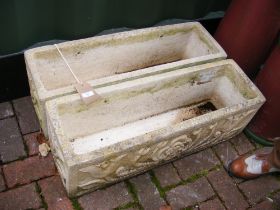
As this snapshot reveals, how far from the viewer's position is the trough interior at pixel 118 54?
2.61 metres

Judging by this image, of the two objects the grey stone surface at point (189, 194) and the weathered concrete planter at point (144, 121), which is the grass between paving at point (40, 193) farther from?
the grey stone surface at point (189, 194)

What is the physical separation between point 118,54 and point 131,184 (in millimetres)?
977

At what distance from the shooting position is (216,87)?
9.60 feet

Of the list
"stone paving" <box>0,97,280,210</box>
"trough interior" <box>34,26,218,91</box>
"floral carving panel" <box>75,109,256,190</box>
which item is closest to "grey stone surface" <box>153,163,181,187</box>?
"stone paving" <box>0,97,280,210</box>

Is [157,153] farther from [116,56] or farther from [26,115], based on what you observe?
[26,115]

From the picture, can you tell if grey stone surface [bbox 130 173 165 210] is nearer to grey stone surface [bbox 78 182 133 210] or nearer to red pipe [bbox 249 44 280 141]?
grey stone surface [bbox 78 182 133 210]

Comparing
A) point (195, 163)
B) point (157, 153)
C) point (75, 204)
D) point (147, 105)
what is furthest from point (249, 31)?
point (75, 204)

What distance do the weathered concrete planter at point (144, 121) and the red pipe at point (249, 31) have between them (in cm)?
25

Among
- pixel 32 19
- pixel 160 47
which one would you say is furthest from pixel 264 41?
pixel 32 19

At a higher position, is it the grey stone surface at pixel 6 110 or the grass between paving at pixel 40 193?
the grey stone surface at pixel 6 110

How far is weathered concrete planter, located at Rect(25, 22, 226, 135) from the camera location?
2463 millimetres

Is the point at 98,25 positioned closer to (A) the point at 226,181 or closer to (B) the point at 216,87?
(B) the point at 216,87

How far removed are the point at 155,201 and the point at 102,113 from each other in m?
0.72

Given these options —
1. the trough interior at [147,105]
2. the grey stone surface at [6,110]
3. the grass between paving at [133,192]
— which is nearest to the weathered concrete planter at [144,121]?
the trough interior at [147,105]
